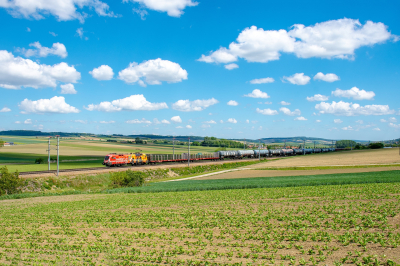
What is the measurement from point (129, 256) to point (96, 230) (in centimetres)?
626

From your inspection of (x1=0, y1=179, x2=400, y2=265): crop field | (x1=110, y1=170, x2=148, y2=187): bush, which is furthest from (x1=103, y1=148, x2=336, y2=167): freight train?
(x1=0, y1=179, x2=400, y2=265): crop field

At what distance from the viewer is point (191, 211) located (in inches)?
907

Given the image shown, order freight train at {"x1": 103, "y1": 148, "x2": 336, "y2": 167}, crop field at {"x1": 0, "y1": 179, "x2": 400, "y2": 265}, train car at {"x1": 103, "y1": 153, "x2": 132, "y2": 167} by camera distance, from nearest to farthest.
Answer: crop field at {"x1": 0, "y1": 179, "x2": 400, "y2": 265}, train car at {"x1": 103, "y1": 153, "x2": 132, "y2": 167}, freight train at {"x1": 103, "y1": 148, "x2": 336, "y2": 167}

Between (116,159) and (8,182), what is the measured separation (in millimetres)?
31213

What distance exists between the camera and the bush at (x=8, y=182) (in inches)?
1727

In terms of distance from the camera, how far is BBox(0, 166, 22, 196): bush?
43.9 meters

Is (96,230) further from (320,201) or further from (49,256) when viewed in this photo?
(320,201)

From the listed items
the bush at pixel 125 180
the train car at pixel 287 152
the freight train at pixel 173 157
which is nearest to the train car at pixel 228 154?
the freight train at pixel 173 157

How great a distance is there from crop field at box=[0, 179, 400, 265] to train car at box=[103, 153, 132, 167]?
4761 centimetres

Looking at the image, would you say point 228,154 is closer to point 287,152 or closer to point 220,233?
point 287,152

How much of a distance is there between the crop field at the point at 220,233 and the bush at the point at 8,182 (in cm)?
2168

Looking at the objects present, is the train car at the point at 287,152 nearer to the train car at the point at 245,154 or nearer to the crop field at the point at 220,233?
the train car at the point at 245,154

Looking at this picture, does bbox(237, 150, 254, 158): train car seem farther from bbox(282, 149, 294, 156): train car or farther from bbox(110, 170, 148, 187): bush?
bbox(110, 170, 148, 187): bush

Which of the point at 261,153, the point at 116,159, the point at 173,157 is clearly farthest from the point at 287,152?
the point at 116,159
